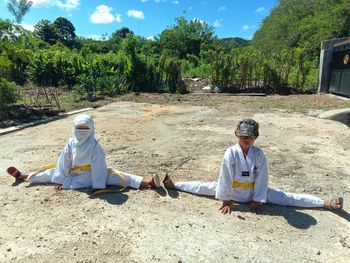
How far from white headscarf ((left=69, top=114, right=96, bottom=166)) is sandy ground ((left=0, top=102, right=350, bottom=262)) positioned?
0.40 metres

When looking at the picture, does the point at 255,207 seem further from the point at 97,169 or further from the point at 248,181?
the point at 97,169

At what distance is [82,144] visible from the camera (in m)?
4.66

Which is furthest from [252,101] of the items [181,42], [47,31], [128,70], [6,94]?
[47,31]

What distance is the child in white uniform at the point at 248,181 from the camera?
4121 millimetres

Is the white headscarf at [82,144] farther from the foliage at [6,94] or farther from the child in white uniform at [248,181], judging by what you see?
the foliage at [6,94]

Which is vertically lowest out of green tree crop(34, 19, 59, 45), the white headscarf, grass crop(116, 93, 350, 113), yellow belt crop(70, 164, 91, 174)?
grass crop(116, 93, 350, 113)

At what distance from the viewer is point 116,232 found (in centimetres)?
368

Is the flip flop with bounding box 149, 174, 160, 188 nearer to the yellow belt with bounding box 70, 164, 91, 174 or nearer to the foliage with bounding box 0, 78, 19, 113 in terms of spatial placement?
the yellow belt with bounding box 70, 164, 91, 174

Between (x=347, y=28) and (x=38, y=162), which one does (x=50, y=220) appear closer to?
(x=38, y=162)

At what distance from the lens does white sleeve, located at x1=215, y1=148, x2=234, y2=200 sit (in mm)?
4168

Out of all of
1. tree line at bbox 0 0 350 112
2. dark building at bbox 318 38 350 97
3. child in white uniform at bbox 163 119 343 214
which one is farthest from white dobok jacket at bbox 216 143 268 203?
dark building at bbox 318 38 350 97

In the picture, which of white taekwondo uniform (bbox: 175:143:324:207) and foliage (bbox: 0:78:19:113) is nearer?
white taekwondo uniform (bbox: 175:143:324:207)

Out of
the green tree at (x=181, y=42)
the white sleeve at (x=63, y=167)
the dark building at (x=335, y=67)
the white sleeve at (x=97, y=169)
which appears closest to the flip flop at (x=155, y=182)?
the white sleeve at (x=97, y=169)

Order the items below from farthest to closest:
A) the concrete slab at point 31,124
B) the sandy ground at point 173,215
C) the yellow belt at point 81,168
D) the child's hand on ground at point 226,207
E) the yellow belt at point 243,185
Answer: the concrete slab at point 31,124
the yellow belt at point 81,168
the yellow belt at point 243,185
the child's hand on ground at point 226,207
the sandy ground at point 173,215
